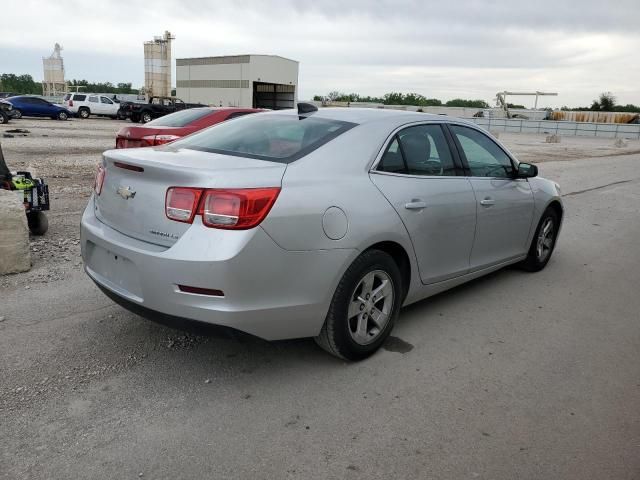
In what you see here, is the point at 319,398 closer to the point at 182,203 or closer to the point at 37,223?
the point at 182,203

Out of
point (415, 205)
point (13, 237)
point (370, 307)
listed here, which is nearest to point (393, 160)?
point (415, 205)

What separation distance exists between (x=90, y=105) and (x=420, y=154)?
136 ft

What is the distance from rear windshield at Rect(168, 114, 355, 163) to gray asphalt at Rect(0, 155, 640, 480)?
3.96 ft

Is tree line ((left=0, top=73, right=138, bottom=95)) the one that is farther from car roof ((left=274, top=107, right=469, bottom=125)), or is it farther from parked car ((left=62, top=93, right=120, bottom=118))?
car roof ((left=274, top=107, right=469, bottom=125))

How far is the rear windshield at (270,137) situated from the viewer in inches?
135

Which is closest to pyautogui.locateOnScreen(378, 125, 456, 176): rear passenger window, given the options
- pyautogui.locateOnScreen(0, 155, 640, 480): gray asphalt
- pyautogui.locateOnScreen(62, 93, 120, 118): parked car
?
pyautogui.locateOnScreen(0, 155, 640, 480): gray asphalt

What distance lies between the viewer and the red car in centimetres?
879

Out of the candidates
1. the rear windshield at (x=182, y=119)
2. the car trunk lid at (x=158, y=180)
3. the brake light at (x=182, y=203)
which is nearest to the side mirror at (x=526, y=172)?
the car trunk lid at (x=158, y=180)

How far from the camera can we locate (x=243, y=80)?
69.9 metres

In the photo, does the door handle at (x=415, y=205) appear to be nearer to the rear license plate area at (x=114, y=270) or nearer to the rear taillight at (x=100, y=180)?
the rear license plate area at (x=114, y=270)

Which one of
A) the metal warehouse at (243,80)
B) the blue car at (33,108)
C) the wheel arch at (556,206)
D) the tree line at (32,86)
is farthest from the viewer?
the tree line at (32,86)

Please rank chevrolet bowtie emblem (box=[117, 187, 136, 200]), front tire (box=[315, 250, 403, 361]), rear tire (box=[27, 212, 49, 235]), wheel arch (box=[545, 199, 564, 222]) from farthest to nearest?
1. rear tire (box=[27, 212, 49, 235])
2. wheel arch (box=[545, 199, 564, 222])
3. front tire (box=[315, 250, 403, 361])
4. chevrolet bowtie emblem (box=[117, 187, 136, 200])

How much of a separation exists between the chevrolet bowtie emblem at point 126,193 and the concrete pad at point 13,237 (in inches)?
80.9

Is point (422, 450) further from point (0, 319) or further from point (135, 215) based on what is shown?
point (0, 319)
